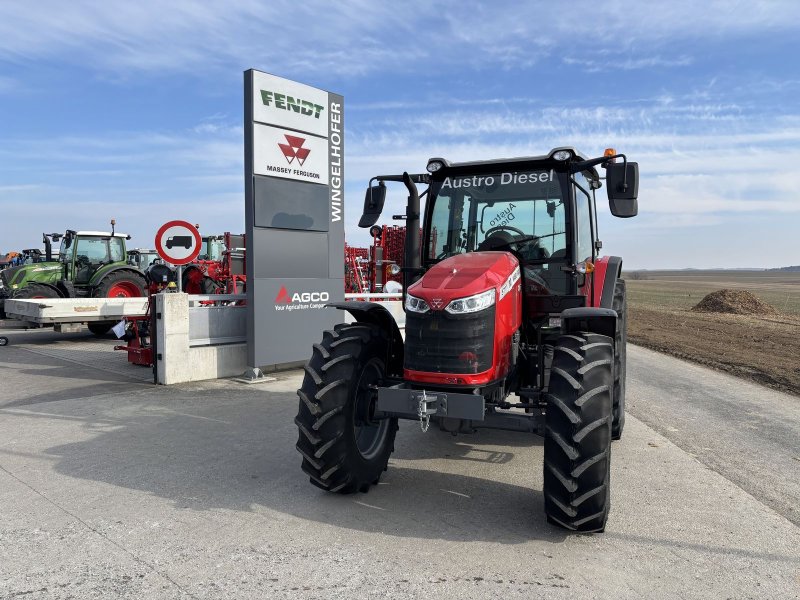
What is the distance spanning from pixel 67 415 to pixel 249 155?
415cm

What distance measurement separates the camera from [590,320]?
439cm

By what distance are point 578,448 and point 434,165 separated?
9.32 ft

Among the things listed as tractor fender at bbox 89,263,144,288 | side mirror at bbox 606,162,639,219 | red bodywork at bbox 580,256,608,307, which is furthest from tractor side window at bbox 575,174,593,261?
tractor fender at bbox 89,263,144,288

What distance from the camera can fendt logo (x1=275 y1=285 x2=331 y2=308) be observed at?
361 inches

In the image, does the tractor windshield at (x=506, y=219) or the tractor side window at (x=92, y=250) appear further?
the tractor side window at (x=92, y=250)

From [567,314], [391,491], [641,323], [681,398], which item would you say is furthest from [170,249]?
[641,323]

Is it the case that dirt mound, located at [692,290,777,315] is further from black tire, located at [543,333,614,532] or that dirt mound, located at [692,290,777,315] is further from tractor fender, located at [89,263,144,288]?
black tire, located at [543,333,614,532]

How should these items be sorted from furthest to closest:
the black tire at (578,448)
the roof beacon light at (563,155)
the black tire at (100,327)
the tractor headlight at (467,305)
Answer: the black tire at (100,327)
the roof beacon light at (563,155)
the tractor headlight at (467,305)
the black tire at (578,448)

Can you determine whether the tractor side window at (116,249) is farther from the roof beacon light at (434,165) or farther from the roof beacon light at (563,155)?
the roof beacon light at (563,155)

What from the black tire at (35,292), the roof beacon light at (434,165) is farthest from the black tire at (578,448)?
the black tire at (35,292)

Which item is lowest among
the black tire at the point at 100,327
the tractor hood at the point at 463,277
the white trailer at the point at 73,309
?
the black tire at the point at 100,327

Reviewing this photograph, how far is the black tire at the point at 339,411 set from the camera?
13.6ft

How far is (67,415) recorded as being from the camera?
6.74 m

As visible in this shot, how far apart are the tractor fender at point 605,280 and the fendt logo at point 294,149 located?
4852mm
